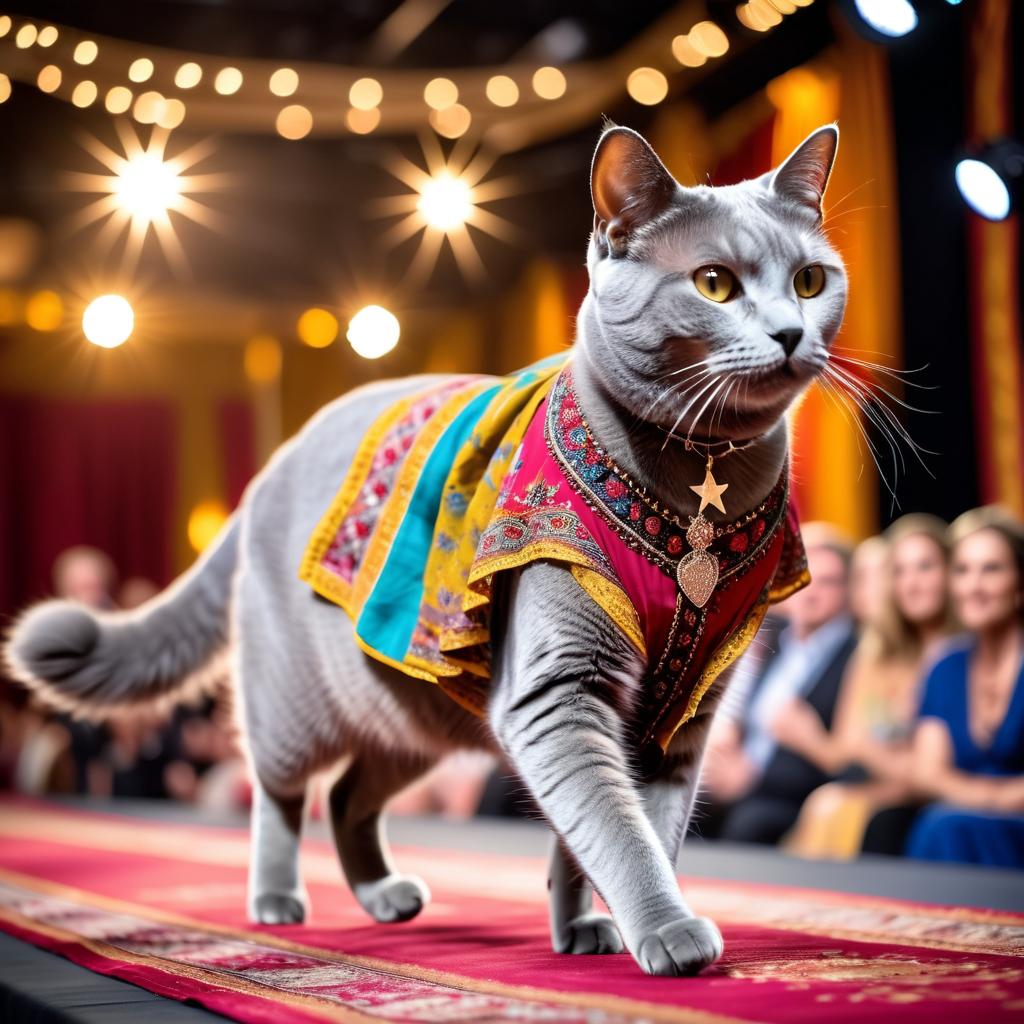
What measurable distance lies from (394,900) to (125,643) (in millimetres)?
474

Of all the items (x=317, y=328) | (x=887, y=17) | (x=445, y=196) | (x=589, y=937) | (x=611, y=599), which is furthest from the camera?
(x=317, y=328)

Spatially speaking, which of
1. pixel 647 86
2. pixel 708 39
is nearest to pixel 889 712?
pixel 708 39

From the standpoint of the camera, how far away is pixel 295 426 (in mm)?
6574

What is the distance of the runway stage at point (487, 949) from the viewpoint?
0.99m

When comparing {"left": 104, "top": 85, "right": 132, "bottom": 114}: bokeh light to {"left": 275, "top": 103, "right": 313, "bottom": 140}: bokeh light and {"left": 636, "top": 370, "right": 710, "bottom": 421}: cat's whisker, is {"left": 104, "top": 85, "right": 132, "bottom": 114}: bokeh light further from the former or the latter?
{"left": 636, "top": 370, "right": 710, "bottom": 421}: cat's whisker

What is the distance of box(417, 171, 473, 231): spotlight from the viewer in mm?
5055

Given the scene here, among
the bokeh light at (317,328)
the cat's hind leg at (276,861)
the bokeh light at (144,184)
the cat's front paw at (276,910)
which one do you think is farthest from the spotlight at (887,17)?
the bokeh light at (317,328)

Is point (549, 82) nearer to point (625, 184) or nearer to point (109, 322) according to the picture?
point (109, 322)

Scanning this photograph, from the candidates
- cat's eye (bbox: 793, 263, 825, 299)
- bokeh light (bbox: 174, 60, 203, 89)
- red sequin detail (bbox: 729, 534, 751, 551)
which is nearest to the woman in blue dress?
red sequin detail (bbox: 729, 534, 751, 551)

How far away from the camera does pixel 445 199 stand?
16.8 feet

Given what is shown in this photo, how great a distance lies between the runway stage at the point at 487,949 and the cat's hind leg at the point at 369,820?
0.04 m

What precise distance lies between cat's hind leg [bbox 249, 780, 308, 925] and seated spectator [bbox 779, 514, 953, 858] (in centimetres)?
135

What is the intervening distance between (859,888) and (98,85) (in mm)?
3628

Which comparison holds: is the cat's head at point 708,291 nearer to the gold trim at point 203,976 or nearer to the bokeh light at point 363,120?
the gold trim at point 203,976
